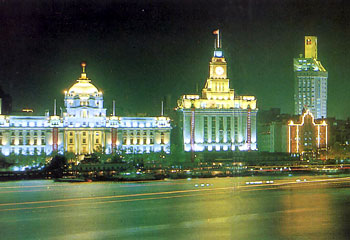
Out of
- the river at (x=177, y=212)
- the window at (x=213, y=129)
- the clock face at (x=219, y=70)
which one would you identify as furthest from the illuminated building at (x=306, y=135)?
the river at (x=177, y=212)

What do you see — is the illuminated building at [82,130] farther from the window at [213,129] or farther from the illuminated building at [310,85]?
the illuminated building at [310,85]

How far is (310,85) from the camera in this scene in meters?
162

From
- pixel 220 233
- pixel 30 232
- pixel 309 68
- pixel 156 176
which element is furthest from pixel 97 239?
pixel 309 68

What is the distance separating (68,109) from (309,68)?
8489cm

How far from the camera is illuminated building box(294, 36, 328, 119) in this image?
16138 centimetres

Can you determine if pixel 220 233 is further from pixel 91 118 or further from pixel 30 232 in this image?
pixel 91 118

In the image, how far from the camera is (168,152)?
102 meters

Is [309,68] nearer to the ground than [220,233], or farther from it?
farther from it

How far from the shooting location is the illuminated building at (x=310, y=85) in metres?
161

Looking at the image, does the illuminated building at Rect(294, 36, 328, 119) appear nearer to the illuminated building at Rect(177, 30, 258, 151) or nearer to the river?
the illuminated building at Rect(177, 30, 258, 151)

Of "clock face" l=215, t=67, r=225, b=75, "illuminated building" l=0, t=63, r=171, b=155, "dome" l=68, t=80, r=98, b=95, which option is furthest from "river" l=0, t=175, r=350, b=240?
"clock face" l=215, t=67, r=225, b=75

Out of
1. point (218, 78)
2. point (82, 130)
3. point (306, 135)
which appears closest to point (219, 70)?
point (218, 78)

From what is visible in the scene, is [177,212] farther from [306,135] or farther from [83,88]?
[306,135]

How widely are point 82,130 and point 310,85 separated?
83.5 m
